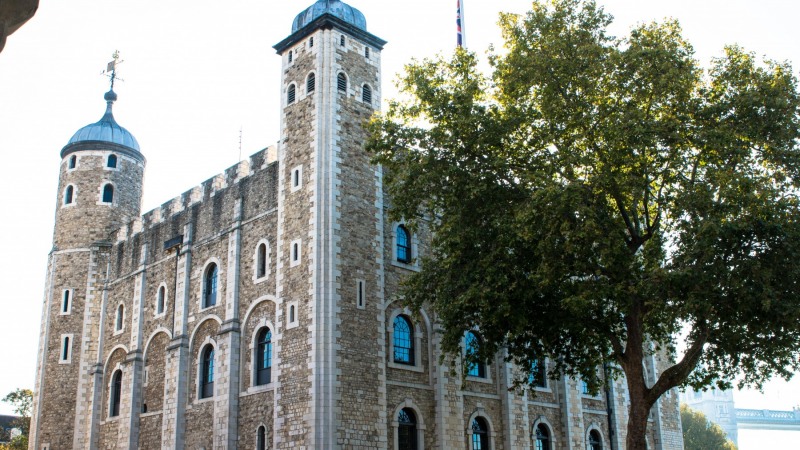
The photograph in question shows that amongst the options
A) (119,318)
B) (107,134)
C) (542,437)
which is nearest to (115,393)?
(119,318)

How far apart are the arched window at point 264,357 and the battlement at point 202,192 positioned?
20.8ft

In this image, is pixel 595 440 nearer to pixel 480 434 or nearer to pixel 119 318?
pixel 480 434

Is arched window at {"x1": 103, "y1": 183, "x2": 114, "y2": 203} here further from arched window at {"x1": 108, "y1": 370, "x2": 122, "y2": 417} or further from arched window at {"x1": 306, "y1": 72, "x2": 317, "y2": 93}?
arched window at {"x1": 306, "y1": 72, "x2": 317, "y2": 93}

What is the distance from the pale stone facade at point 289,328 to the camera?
81.1 feet

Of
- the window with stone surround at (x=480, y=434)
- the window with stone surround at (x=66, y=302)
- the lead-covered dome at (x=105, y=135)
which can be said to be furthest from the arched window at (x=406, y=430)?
the lead-covered dome at (x=105, y=135)

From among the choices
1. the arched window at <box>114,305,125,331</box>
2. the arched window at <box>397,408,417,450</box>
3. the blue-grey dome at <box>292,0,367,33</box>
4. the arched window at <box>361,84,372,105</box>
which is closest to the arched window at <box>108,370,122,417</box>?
the arched window at <box>114,305,125,331</box>

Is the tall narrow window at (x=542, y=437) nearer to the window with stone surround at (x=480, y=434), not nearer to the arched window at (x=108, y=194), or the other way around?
the window with stone surround at (x=480, y=434)

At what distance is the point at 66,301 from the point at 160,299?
7310 millimetres

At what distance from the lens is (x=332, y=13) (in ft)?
94.0

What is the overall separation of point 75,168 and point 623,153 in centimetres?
2948

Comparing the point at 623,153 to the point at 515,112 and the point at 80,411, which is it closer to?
the point at 515,112

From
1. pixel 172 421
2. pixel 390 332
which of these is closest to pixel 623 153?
pixel 390 332

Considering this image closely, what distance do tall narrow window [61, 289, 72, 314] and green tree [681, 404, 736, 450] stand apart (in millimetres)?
55423

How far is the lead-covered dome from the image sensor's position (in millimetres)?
40500
